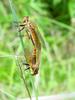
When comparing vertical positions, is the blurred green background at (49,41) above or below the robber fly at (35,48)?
below

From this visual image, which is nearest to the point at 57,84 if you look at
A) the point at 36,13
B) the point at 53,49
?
the point at 53,49

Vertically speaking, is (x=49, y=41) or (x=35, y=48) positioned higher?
(x=35, y=48)

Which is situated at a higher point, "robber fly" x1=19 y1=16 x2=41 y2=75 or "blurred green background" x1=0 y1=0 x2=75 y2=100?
"robber fly" x1=19 y1=16 x2=41 y2=75

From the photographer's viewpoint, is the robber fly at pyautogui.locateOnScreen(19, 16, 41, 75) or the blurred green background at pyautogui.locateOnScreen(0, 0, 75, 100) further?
the blurred green background at pyautogui.locateOnScreen(0, 0, 75, 100)

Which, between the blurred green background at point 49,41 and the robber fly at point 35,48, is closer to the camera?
the robber fly at point 35,48

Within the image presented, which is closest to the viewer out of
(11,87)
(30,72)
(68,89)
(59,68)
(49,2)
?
(30,72)

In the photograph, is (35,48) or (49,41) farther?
(49,41)

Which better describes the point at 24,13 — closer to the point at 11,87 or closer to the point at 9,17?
the point at 9,17

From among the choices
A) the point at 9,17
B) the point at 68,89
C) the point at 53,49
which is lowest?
the point at 68,89
